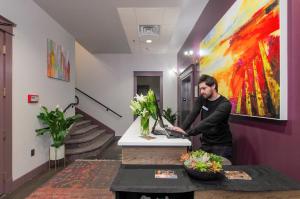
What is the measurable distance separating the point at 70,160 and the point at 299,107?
4.49m

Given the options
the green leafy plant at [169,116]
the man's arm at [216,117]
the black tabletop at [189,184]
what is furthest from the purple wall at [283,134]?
the green leafy plant at [169,116]

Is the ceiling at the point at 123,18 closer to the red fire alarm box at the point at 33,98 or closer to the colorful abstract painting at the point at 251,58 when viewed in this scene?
the colorful abstract painting at the point at 251,58

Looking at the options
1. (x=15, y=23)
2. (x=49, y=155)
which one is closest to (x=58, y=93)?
(x=49, y=155)

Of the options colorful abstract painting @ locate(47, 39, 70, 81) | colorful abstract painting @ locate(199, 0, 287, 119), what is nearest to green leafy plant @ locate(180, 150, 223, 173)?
colorful abstract painting @ locate(199, 0, 287, 119)

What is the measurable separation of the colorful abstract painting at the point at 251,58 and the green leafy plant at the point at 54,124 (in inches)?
112

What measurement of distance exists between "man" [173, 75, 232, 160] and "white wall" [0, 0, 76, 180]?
2570mm

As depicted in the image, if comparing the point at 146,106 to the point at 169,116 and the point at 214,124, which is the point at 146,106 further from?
the point at 169,116

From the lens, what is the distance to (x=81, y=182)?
3.48m

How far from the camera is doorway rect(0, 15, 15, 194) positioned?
2998mm

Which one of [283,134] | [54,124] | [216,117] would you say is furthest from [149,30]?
[283,134]

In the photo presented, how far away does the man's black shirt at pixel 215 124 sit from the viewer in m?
2.06

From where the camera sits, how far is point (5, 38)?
3.06 m

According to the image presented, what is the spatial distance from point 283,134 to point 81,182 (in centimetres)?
293

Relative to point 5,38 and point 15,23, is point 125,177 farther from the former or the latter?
point 15,23
